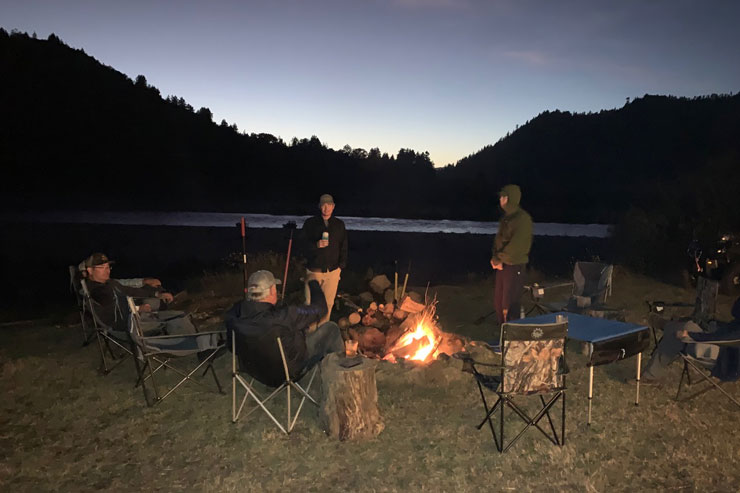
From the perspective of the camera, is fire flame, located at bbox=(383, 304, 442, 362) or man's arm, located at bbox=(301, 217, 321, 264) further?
man's arm, located at bbox=(301, 217, 321, 264)

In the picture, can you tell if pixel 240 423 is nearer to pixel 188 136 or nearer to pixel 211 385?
pixel 211 385

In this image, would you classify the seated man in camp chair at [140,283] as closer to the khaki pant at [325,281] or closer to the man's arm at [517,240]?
the khaki pant at [325,281]

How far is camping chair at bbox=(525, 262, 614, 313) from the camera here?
5.88m

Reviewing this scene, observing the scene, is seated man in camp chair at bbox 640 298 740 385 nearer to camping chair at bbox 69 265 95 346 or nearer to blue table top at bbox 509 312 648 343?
blue table top at bbox 509 312 648 343

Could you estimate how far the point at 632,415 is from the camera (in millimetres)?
3945

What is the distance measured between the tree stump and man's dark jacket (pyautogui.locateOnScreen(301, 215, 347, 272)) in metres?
1.88

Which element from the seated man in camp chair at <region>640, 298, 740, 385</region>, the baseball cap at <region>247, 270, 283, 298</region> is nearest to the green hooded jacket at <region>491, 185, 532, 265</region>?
the seated man in camp chair at <region>640, 298, 740, 385</region>

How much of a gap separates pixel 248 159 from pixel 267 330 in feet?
286

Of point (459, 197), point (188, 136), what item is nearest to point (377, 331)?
point (459, 197)

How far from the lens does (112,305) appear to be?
15.7 ft

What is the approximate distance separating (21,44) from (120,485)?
103 metres

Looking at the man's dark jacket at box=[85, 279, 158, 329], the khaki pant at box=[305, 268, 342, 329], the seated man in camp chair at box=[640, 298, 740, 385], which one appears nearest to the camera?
the seated man in camp chair at box=[640, 298, 740, 385]

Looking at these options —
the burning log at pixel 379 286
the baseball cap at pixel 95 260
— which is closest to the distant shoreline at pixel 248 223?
the burning log at pixel 379 286

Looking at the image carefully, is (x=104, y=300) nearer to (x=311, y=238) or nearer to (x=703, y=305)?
(x=311, y=238)
